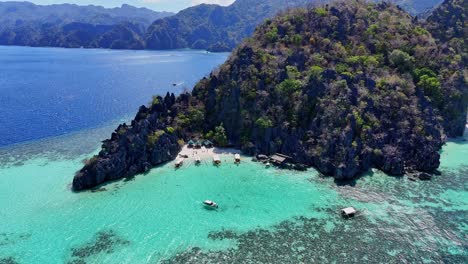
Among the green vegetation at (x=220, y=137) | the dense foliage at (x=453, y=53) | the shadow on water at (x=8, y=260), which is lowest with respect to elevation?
the shadow on water at (x=8, y=260)

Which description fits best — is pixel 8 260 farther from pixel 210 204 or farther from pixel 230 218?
pixel 230 218

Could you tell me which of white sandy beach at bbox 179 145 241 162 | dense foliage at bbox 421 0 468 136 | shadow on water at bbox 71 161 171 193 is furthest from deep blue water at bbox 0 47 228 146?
dense foliage at bbox 421 0 468 136

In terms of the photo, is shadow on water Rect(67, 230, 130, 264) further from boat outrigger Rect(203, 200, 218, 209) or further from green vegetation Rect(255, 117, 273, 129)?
green vegetation Rect(255, 117, 273, 129)

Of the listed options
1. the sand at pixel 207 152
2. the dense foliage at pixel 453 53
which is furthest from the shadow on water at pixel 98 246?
the dense foliage at pixel 453 53

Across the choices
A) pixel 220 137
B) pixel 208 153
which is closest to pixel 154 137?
pixel 208 153

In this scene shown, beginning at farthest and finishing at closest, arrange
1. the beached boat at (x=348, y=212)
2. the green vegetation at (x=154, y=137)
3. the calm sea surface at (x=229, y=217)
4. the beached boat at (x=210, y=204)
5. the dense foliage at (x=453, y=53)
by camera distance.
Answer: the dense foliage at (x=453, y=53)
the green vegetation at (x=154, y=137)
the beached boat at (x=210, y=204)
the beached boat at (x=348, y=212)
the calm sea surface at (x=229, y=217)

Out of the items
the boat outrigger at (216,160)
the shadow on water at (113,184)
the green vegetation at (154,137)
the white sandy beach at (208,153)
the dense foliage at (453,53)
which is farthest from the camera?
the dense foliage at (453,53)

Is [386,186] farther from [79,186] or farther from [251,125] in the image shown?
[79,186]

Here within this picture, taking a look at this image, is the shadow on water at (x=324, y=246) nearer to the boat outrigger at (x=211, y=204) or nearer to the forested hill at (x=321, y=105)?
the boat outrigger at (x=211, y=204)
